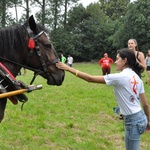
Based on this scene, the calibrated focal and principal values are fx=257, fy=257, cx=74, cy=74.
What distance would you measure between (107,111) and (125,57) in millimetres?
4120

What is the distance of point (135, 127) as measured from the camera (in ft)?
10.00

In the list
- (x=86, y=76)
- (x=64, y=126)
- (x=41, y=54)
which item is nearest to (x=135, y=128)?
(x=86, y=76)

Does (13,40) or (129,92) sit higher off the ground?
(13,40)

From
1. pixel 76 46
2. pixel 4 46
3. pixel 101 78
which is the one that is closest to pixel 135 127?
pixel 101 78

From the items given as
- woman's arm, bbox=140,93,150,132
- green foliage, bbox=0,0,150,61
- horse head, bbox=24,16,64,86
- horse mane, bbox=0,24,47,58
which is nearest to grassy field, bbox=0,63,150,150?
woman's arm, bbox=140,93,150,132

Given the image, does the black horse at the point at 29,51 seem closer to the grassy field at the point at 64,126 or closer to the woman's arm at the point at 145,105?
the woman's arm at the point at 145,105

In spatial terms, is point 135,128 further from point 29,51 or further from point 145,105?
point 29,51

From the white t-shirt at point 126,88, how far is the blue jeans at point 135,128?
0.07 m

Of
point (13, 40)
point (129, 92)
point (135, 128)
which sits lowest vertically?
point (135, 128)

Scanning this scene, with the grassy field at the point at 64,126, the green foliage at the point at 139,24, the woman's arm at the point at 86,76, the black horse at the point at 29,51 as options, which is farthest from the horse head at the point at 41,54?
the green foliage at the point at 139,24

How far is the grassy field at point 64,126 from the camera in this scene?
15.4ft

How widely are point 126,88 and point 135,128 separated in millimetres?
486

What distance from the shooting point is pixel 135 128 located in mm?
3049

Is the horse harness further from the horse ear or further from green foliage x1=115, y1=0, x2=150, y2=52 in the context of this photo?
green foliage x1=115, y1=0, x2=150, y2=52
